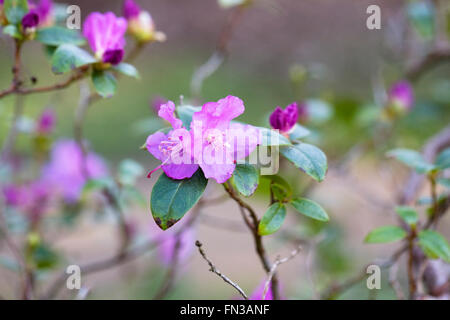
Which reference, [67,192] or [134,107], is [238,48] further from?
[67,192]

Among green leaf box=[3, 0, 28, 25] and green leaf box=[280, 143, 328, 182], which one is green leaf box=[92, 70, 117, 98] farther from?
green leaf box=[280, 143, 328, 182]

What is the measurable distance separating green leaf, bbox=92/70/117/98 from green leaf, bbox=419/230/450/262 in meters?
0.45

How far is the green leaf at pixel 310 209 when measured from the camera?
554 millimetres

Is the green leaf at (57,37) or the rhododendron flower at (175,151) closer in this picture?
the rhododendron flower at (175,151)

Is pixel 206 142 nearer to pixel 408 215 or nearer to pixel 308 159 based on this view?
pixel 308 159

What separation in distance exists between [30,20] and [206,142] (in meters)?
0.30

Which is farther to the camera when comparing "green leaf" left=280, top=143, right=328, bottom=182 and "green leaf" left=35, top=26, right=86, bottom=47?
"green leaf" left=35, top=26, right=86, bottom=47

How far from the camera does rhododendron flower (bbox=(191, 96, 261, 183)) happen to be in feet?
1.61

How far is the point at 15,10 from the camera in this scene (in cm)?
64

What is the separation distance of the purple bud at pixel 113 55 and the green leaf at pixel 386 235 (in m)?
0.41

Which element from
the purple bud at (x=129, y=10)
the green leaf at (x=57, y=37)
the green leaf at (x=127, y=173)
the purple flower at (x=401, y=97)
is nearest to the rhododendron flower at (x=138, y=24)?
the purple bud at (x=129, y=10)

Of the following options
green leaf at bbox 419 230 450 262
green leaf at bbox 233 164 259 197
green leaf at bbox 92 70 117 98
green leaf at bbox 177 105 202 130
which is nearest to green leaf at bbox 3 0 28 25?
green leaf at bbox 92 70 117 98

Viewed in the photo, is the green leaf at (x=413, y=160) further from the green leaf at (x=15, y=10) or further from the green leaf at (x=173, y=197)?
the green leaf at (x=15, y=10)
